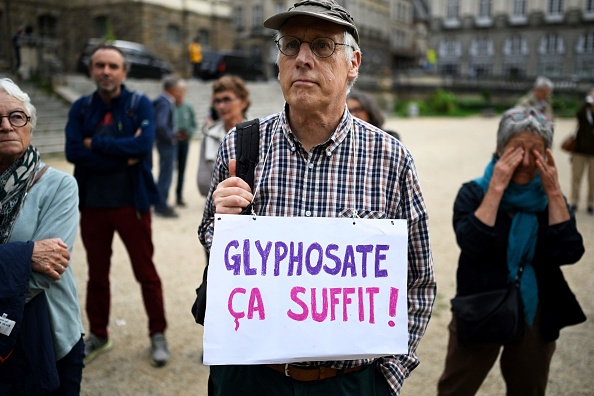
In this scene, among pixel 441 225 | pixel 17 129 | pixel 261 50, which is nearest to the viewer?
pixel 17 129

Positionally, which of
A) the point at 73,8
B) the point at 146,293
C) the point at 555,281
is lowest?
the point at 146,293

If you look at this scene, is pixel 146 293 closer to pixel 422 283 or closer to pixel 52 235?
pixel 52 235

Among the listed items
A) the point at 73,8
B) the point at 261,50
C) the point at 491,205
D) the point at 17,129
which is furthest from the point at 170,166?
the point at 261,50

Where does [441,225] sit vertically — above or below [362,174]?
below

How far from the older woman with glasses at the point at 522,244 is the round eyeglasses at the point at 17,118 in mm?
2080

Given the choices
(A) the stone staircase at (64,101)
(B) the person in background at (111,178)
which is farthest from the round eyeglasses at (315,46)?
(A) the stone staircase at (64,101)

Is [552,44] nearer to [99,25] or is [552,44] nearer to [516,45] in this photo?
[516,45]

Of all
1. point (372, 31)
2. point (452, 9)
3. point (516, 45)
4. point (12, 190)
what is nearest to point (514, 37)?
point (516, 45)

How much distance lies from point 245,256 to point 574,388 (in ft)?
9.37

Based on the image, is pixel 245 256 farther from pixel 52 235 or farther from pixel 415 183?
pixel 52 235

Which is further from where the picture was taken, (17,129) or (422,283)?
(17,129)

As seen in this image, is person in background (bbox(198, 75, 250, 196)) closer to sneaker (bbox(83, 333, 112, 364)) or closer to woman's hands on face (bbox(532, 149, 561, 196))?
sneaker (bbox(83, 333, 112, 364))

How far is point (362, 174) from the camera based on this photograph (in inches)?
Result: 71.9

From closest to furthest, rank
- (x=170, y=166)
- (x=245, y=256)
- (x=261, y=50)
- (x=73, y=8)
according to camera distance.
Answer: (x=245, y=256) → (x=170, y=166) → (x=73, y=8) → (x=261, y=50)
